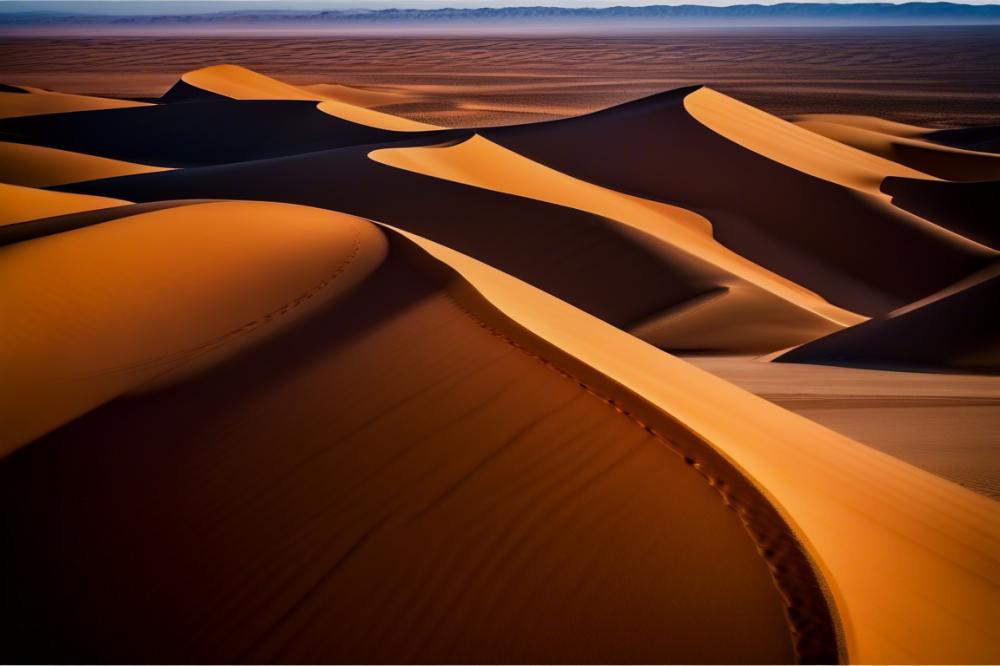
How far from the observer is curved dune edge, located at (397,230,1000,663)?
2.46 meters

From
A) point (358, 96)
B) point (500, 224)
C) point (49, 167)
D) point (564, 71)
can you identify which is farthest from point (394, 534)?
point (564, 71)

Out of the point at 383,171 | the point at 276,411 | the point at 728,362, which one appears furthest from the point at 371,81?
the point at 276,411

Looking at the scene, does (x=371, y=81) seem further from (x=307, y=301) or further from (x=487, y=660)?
(x=487, y=660)

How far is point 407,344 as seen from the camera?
14.2ft

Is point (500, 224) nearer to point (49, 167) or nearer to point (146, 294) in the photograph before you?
point (146, 294)

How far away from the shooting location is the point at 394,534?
273cm

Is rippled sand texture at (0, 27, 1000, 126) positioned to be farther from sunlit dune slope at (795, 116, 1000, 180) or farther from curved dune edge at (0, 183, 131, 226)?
Result: curved dune edge at (0, 183, 131, 226)

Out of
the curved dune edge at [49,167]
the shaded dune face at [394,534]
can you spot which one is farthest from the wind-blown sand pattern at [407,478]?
the curved dune edge at [49,167]

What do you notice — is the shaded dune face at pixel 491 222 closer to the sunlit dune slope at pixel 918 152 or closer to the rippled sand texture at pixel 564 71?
the sunlit dune slope at pixel 918 152

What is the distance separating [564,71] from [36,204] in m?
57.0

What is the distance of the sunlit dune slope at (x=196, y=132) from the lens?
24.2 metres

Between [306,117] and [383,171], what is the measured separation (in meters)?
12.2

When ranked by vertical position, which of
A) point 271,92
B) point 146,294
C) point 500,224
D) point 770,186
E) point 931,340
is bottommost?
point 271,92

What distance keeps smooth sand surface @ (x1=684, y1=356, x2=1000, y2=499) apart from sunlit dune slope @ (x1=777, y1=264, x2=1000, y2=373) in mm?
760
